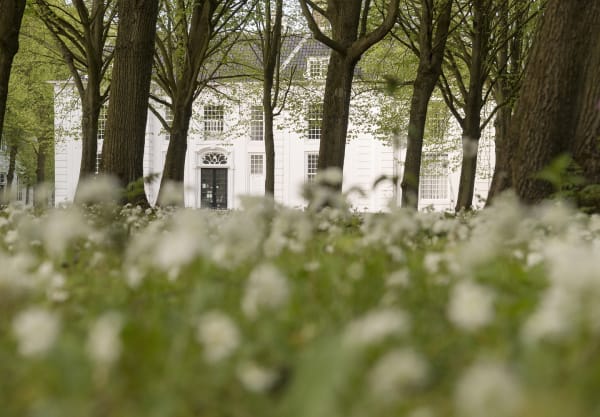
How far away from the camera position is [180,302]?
2490 mm

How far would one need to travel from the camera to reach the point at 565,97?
293 inches

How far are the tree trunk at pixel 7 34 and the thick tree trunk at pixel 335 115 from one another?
5.75m

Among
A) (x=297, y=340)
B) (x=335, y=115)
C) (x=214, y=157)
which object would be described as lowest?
(x=214, y=157)

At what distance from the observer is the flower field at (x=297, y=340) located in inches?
52.1

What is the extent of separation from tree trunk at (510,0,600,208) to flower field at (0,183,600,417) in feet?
16.5

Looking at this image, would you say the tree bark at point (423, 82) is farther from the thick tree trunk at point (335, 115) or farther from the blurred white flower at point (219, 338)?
the blurred white flower at point (219, 338)

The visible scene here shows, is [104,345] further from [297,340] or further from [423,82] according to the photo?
[423,82]

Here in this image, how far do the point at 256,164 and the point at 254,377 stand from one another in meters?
49.9

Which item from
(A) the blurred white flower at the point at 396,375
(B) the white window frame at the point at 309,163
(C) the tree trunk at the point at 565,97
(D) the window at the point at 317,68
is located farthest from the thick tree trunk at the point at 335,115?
(B) the white window frame at the point at 309,163

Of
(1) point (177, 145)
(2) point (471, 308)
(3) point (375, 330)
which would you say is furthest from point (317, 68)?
(3) point (375, 330)

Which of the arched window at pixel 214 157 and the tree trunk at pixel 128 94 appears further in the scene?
the arched window at pixel 214 157

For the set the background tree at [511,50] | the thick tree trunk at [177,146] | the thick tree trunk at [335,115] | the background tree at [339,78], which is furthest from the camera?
the thick tree trunk at [177,146]

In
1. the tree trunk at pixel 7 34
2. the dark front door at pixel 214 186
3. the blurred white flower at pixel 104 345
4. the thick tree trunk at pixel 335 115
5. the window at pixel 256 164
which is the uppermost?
the tree trunk at pixel 7 34

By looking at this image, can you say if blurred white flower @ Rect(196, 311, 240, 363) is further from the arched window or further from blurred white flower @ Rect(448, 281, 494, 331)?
the arched window
